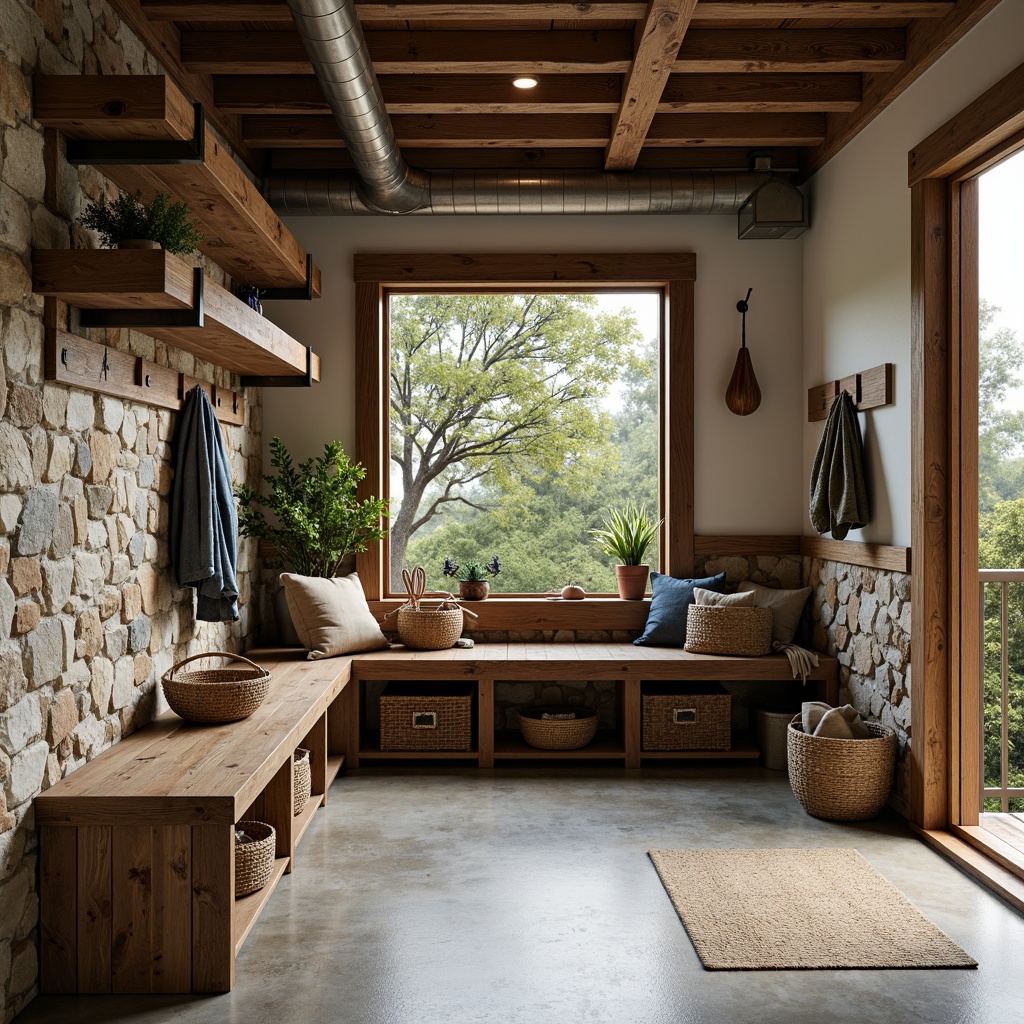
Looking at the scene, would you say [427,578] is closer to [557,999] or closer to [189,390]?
[189,390]

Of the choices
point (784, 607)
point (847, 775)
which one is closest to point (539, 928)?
point (847, 775)

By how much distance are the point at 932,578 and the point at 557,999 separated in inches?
87.8

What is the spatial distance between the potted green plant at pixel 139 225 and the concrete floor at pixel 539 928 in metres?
2.17

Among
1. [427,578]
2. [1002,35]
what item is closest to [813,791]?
[427,578]

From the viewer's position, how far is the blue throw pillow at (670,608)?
Result: 5.13 metres

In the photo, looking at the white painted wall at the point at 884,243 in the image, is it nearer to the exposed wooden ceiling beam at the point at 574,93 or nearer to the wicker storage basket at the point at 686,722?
the exposed wooden ceiling beam at the point at 574,93

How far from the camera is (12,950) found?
249cm

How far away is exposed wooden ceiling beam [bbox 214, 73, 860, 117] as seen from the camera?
432 cm

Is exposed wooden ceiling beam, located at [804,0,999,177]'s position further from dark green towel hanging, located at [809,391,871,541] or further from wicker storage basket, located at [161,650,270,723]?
wicker storage basket, located at [161,650,270,723]

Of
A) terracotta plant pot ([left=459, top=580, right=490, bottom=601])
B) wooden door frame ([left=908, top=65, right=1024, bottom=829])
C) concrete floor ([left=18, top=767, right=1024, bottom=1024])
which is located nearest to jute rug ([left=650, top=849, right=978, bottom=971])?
concrete floor ([left=18, top=767, right=1024, bottom=1024])

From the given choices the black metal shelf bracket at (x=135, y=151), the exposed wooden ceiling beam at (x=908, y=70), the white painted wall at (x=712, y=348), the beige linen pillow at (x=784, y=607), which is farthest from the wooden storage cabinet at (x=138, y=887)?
the exposed wooden ceiling beam at (x=908, y=70)

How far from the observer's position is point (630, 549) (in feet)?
17.6

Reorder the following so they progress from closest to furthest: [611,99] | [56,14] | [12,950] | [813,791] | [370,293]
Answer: [12,950], [56,14], [813,791], [611,99], [370,293]

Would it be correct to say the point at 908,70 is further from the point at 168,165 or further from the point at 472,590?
the point at 472,590
